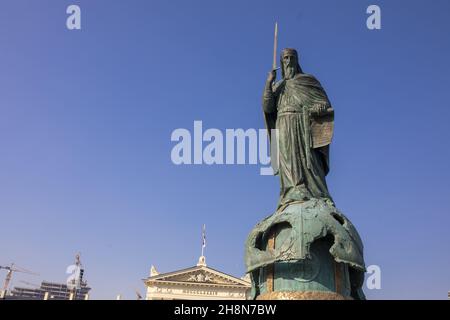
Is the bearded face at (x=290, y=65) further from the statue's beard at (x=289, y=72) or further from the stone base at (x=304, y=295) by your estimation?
the stone base at (x=304, y=295)

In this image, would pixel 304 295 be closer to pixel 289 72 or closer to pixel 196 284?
pixel 289 72

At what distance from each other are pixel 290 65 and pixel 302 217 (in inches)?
141

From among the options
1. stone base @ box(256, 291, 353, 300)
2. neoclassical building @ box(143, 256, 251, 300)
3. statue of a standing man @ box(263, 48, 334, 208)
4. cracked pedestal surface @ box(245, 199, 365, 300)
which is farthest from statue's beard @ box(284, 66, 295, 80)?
neoclassical building @ box(143, 256, 251, 300)

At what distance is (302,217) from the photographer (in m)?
7.80

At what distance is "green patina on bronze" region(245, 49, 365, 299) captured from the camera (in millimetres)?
7469

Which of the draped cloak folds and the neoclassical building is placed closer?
the draped cloak folds

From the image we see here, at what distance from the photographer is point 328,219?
25.6ft

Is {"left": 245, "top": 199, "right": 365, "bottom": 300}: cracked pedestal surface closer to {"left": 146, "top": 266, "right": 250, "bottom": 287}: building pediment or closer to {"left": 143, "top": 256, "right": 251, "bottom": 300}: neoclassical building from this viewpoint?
{"left": 143, "top": 256, "right": 251, "bottom": 300}: neoclassical building

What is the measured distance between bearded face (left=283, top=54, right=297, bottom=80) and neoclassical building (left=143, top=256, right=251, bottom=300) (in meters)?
37.0

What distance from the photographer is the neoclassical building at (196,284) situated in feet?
146

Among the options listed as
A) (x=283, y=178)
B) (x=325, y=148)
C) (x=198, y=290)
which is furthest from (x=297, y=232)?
(x=198, y=290)

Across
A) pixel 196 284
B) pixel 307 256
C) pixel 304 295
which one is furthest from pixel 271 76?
pixel 196 284

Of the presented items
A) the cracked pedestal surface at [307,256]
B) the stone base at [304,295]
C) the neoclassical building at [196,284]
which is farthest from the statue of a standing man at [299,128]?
the neoclassical building at [196,284]
